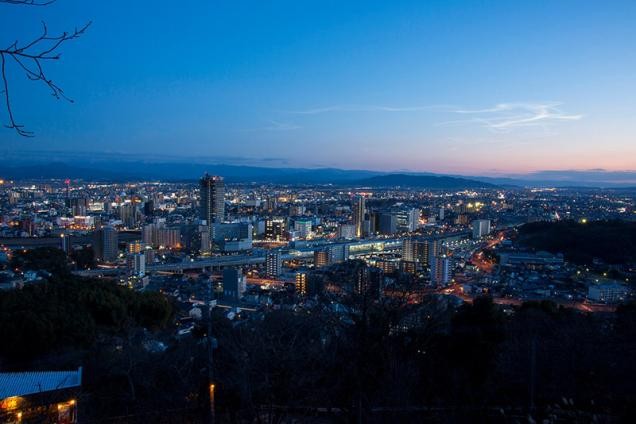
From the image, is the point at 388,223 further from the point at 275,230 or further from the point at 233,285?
the point at 233,285

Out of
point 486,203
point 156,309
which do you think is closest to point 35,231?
point 156,309

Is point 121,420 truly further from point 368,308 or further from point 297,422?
point 368,308

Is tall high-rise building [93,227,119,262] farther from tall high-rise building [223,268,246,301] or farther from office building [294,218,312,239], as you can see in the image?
office building [294,218,312,239]

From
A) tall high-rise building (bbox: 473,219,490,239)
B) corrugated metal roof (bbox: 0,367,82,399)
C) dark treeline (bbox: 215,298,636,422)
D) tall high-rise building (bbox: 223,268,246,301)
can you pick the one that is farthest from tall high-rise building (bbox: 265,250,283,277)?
tall high-rise building (bbox: 473,219,490,239)

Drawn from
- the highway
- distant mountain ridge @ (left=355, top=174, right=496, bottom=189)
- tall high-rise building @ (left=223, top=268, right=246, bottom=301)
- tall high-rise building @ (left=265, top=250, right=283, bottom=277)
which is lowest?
the highway

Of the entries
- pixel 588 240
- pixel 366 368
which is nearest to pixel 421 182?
pixel 588 240
